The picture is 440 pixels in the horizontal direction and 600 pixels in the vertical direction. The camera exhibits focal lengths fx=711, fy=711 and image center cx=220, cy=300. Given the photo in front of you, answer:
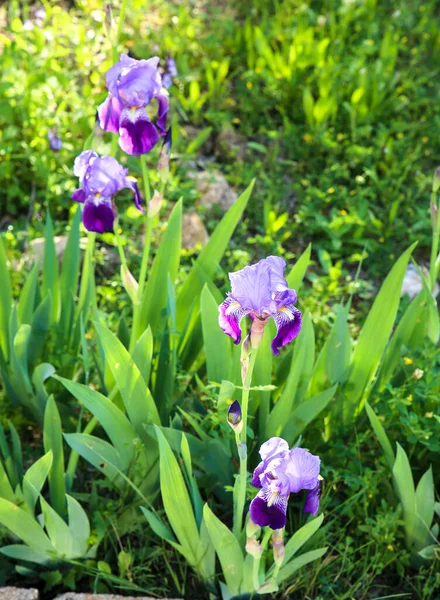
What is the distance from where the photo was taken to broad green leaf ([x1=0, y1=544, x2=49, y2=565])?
1.98 m

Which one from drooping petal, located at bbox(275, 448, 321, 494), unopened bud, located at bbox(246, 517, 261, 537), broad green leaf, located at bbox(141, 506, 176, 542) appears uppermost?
drooping petal, located at bbox(275, 448, 321, 494)

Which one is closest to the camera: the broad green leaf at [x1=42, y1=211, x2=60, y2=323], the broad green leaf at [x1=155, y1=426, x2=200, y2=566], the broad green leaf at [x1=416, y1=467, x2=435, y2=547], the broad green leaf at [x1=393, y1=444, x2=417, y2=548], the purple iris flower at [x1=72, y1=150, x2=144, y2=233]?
the broad green leaf at [x1=155, y1=426, x2=200, y2=566]

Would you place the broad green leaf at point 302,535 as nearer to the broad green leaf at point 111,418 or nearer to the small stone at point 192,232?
the broad green leaf at point 111,418

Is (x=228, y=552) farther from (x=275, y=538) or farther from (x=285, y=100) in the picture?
(x=285, y=100)

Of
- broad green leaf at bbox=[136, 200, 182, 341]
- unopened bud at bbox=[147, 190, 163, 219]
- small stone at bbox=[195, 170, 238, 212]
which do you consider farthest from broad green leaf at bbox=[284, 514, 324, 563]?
small stone at bbox=[195, 170, 238, 212]

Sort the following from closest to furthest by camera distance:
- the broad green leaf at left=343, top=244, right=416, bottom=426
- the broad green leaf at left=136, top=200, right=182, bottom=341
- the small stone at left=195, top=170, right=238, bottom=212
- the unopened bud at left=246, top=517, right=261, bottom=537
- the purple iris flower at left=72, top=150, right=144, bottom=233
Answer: the unopened bud at left=246, top=517, right=261, bottom=537
the purple iris flower at left=72, top=150, right=144, bottom=233
the broad green leaf at left=343, top=244, right=416, bottom=426
the broad green leaf at left=136, top=200, right=182, bottom=341
the small stone at left=195, top=170, right=238, bottom=212

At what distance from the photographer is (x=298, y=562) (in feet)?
6.22

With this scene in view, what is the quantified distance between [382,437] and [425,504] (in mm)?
227

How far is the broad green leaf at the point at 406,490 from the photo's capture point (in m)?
1.93

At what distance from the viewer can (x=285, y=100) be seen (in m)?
4.10

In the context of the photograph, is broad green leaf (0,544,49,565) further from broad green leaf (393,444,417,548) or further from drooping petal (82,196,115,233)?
broad green leaf (393,444,417,548)

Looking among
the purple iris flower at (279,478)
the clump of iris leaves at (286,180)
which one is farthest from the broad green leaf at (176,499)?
the purple iris flower at (279,478)

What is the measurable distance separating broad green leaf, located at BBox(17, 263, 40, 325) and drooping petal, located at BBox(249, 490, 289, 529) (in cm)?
113

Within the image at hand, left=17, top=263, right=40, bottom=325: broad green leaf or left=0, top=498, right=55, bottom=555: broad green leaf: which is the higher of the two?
left=17, top=263, right=40, bottom=325: broad green leaf
